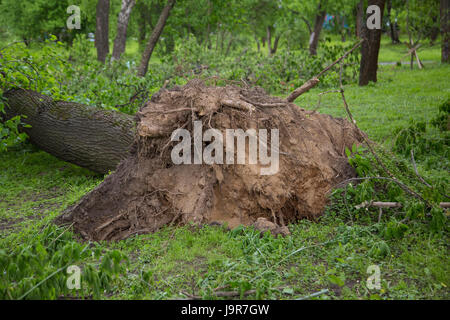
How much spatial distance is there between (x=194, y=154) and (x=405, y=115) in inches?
230

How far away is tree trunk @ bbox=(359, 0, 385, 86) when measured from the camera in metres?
12.3

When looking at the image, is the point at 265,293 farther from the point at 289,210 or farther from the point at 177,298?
the point at 289,210

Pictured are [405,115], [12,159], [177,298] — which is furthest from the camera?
[405,115]

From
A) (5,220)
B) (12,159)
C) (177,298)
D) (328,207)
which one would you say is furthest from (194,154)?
(12,159)

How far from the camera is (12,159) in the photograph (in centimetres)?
862

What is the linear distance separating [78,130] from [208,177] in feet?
10.7

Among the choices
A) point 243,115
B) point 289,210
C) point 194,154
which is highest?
point 243,115

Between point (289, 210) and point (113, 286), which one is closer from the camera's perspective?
point (113, 286)

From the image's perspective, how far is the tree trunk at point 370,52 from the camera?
1232 centimetres

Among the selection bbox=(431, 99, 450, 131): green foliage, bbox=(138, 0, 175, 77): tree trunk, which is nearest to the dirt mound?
bbox=(431, 99, 450, 131): green foliage

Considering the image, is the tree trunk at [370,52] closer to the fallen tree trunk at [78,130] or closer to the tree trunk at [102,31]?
the fallen tree trunk at [78,130]

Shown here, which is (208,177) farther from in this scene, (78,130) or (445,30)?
(445,30)
